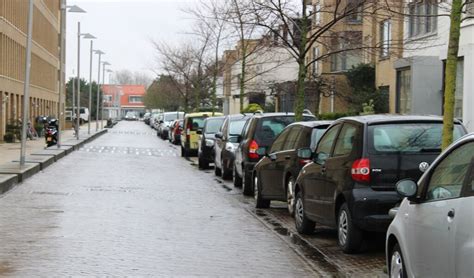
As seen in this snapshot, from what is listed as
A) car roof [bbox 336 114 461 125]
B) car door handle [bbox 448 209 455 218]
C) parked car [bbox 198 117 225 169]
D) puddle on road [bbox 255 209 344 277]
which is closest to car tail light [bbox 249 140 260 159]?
puddle on road [bbox 255 209 344 277]

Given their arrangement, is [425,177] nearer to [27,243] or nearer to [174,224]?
[27,243]

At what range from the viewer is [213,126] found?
1037 inches

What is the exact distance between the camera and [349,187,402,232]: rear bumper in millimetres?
8766

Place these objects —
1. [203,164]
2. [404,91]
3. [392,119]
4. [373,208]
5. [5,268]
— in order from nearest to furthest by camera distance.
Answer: [5,268], [373,208], [392,119], [203,164], [404,91]

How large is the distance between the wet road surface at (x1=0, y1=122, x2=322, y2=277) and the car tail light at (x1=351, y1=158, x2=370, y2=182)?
40.9 inches

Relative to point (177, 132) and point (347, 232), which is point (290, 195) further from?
point (177, 132)

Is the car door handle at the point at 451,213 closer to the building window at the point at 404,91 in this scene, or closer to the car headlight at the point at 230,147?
the car headlight at the point at 230,147

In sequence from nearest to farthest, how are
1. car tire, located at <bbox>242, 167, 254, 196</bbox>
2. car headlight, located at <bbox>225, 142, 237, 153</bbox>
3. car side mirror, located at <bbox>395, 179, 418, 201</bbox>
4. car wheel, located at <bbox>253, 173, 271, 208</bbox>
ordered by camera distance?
car side mirror, located at <bbox>395, 179, 418, 201</bbox>
car wheel, located at <bbox>253, 173, 271, 208</bbox>
car tire, located at <bbox>242, 167, 254, 196</bbox>
car headlight, located at <bbox>225, 142, 237, 153</bbox>

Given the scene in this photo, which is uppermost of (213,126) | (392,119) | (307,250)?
(392,119)

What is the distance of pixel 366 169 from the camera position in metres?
8.87

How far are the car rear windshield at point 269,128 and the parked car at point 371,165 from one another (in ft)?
20.7

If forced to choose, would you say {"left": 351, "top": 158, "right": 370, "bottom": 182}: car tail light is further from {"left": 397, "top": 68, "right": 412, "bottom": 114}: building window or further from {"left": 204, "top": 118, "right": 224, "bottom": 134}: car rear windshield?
{"left": 397, "top": 68, "right": 412, "bottom": 114}: building window

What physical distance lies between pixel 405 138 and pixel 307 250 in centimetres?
185

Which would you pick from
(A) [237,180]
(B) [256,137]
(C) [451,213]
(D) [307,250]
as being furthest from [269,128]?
(C) [451,213]
